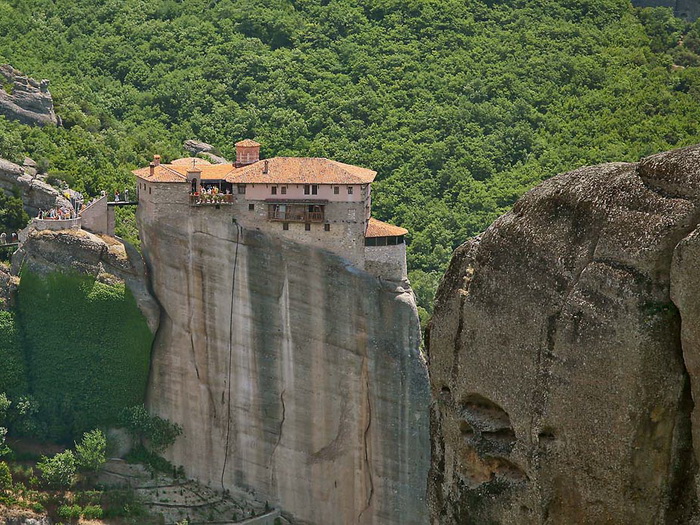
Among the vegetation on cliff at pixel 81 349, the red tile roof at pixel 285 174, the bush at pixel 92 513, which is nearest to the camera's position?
the bush at pixel 92 513

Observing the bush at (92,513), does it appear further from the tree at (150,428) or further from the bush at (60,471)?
the tree at (150,428)

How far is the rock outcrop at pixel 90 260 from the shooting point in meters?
64.6

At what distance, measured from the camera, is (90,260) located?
64688 millimetres

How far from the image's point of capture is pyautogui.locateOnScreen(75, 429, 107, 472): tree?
63.0 metres

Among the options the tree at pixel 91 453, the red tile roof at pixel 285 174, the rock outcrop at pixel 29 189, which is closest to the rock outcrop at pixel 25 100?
the rock outcrop at pixel 29 189

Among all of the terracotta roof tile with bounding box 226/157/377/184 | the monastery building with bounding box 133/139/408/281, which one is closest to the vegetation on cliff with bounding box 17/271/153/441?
the monastery building with bounding box 133/139/408/281

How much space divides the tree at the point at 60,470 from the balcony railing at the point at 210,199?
962 centimetres

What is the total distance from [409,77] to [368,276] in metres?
30.2

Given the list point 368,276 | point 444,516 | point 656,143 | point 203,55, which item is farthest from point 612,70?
point 444,516

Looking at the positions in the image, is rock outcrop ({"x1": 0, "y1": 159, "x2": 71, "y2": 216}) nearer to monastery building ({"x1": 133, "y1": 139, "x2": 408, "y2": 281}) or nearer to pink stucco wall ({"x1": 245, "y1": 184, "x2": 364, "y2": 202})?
monastery building ({"x1": 133, "y1": 139, "x2": 408, "y2": 281})

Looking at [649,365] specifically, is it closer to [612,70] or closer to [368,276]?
[368,276]

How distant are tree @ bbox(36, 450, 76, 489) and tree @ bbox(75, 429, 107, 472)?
19.1 inches

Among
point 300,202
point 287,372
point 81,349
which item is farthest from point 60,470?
point 300,202

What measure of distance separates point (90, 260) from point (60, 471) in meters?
7.61
